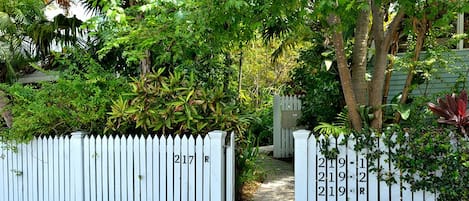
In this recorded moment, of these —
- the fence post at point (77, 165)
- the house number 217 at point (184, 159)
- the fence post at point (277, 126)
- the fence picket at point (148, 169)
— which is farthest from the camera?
the fence post at point (277, 126)

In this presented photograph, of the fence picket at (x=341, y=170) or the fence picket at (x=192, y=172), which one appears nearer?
the fence picket at (x=341, y=170)

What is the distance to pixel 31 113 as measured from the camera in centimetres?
583

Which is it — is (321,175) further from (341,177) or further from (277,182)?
(277,182)

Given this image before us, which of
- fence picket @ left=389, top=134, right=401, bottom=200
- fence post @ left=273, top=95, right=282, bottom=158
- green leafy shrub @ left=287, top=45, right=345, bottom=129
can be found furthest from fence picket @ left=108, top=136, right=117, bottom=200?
fence post @ left=273, top=95, right=282, bottom=158

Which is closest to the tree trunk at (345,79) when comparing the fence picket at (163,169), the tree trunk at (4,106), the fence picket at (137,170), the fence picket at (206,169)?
the fence picket at (206,169)

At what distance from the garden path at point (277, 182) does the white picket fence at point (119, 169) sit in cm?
161

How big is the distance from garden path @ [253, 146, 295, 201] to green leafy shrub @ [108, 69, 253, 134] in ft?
4.91

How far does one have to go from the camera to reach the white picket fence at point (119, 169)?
516 centimetres

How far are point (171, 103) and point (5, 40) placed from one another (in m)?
4.13

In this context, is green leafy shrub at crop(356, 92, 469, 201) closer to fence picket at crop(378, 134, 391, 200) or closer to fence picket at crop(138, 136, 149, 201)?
fence picket at crop(378, 134, 391, 200)

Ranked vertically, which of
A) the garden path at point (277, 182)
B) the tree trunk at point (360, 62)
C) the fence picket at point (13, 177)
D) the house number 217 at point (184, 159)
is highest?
the tree trunk at point (360, 62)

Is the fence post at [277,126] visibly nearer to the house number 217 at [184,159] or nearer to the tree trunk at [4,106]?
the house number 217 at [184,159]

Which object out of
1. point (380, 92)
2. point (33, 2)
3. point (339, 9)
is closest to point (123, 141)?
point (339, 9)

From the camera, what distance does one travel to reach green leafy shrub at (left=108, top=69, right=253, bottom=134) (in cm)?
556
